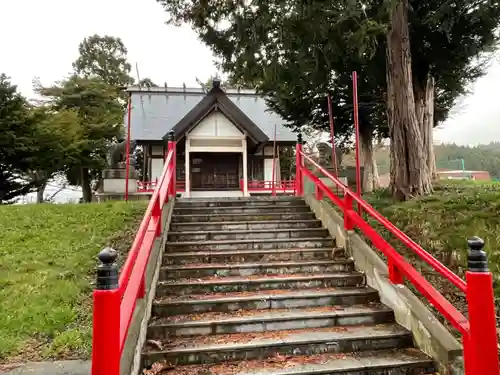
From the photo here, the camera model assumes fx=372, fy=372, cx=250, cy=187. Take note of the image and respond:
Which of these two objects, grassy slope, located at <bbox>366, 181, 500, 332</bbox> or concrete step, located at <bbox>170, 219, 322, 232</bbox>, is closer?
grassy slope, located at <bbox>366, 181, 500, 332</bbox>

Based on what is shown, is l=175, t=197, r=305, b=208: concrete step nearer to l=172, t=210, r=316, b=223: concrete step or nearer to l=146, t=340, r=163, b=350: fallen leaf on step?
l=172, t=210, r=316, b=223: concrete step

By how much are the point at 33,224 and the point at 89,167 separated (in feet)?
49.1

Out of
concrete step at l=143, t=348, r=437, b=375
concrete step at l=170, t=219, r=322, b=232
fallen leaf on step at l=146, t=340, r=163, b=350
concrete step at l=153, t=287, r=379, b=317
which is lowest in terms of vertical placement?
concrete step at l=143, t=348, r=437, b=375

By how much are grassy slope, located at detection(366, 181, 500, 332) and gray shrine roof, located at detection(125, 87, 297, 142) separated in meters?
11.7

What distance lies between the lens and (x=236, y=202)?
23.9 feet

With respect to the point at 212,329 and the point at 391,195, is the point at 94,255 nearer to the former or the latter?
the point at 212,329

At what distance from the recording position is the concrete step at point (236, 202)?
7078 mm

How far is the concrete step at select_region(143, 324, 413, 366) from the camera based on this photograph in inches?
137

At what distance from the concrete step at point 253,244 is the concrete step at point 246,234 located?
0.18m

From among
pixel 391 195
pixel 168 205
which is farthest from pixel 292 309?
pixel 391 195

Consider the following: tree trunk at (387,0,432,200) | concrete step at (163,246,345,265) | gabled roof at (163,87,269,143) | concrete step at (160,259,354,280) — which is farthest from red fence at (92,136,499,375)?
gabled roof at (163,87,269,143)

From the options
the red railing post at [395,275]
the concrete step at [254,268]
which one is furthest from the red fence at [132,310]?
the concrete step at [254,268]

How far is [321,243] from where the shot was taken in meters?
5.85

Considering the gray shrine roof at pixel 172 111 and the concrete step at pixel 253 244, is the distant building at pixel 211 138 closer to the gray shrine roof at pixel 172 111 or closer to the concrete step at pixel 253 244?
the gray shrine roof at pixel 172 111
